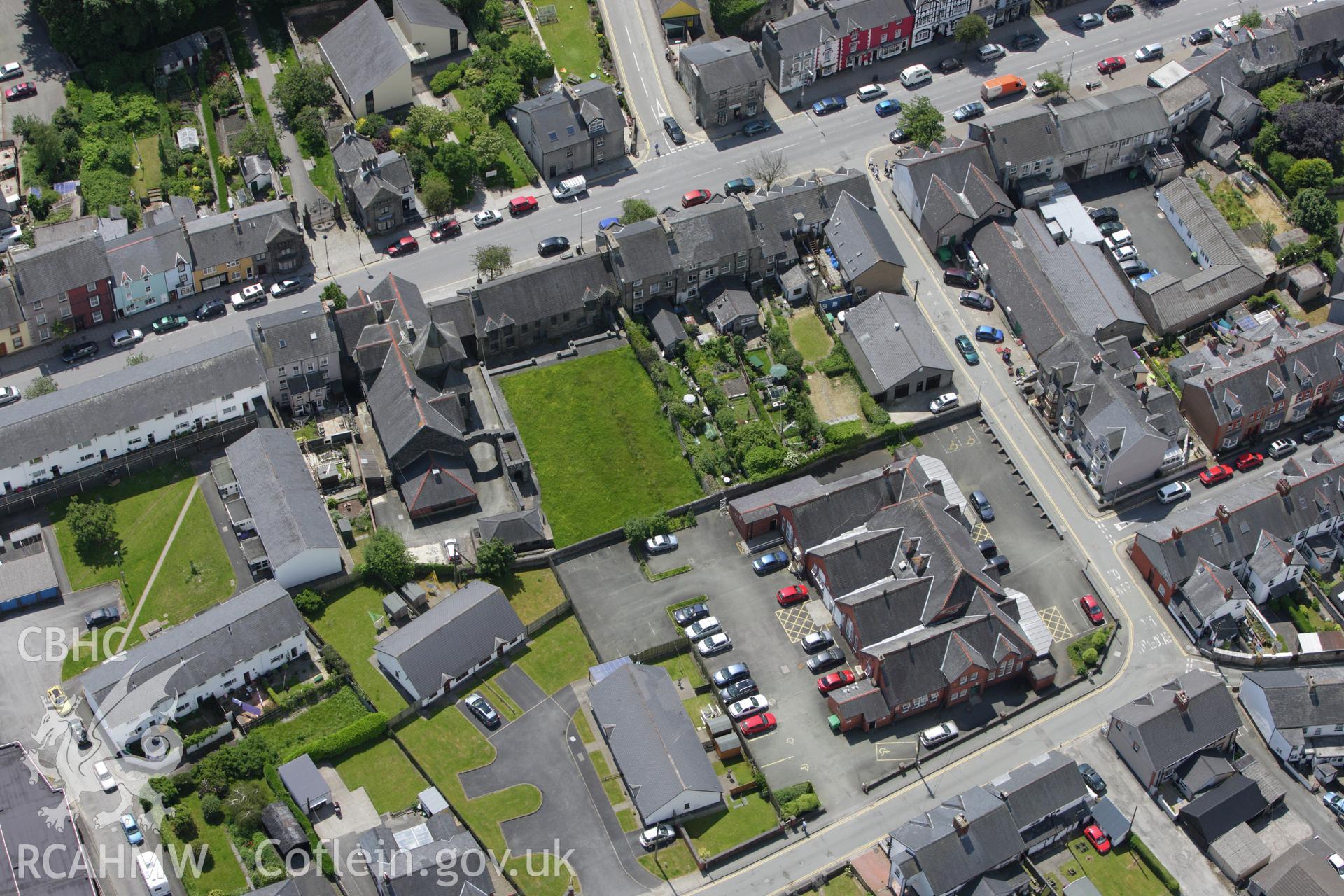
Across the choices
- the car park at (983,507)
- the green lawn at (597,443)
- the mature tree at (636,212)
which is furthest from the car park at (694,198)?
the car park at (983,507)

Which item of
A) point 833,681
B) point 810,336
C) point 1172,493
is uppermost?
point 810,336

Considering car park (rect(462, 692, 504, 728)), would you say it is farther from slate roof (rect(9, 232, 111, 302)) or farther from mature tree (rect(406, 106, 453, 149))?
mature tree (rect(406, 106, 453, 149))

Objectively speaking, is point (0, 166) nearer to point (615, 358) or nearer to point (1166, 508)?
point (615, 358)

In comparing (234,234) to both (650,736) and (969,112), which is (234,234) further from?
(969,112)

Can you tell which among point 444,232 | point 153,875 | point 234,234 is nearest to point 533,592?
point 153,875

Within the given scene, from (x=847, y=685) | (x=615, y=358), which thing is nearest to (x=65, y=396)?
(x=615, y=358)

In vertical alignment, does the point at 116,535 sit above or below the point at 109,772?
above

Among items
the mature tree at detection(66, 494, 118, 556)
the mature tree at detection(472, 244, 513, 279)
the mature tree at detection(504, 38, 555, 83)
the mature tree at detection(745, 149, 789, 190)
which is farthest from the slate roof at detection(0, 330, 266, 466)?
the mature tree at detection(745, 149, 789, 190)
